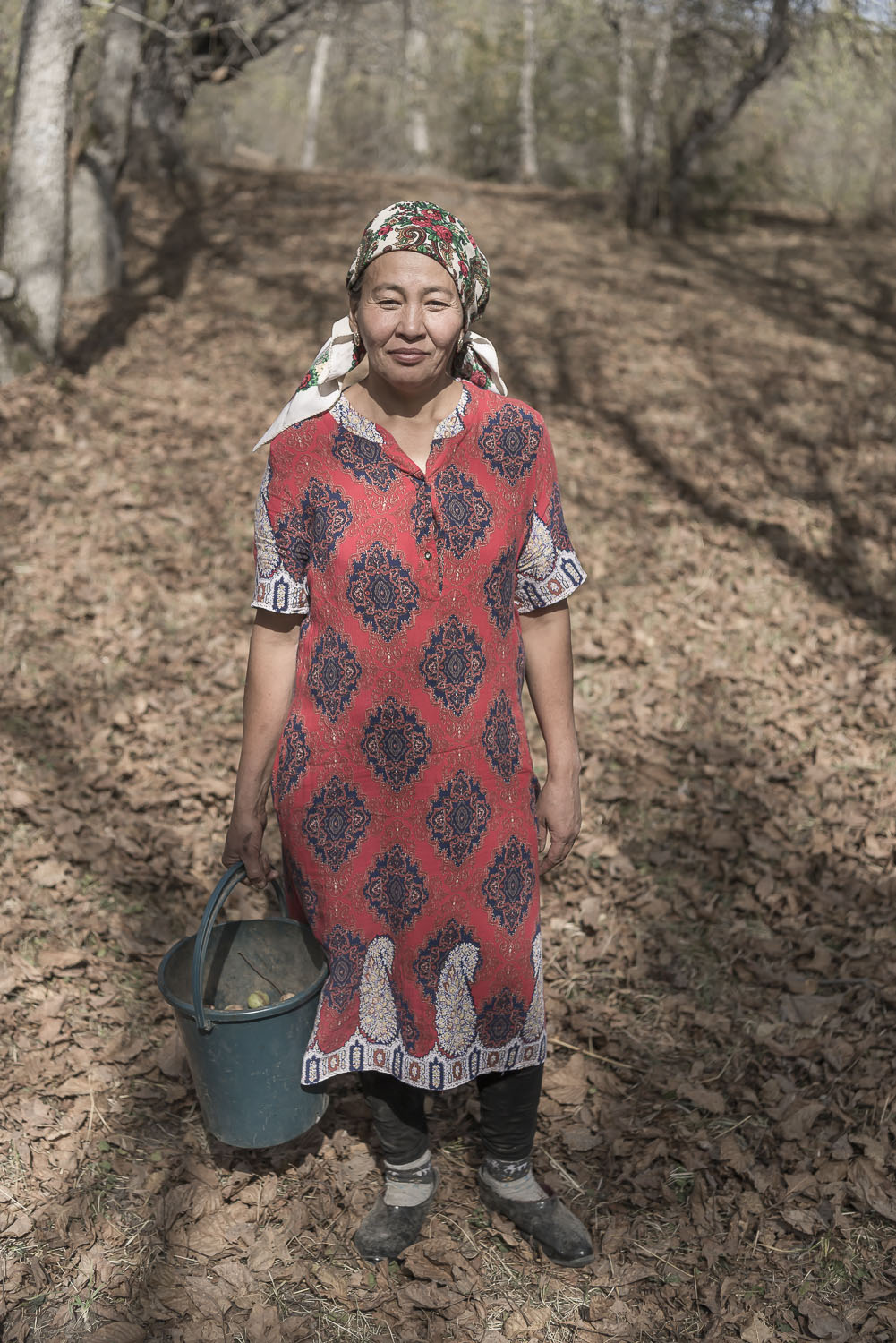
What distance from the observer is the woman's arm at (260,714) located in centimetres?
245

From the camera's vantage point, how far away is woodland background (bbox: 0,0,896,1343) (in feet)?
9.75

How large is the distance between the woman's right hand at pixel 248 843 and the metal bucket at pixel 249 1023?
0.06m

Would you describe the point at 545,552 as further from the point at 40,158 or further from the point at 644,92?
the point at 644,92

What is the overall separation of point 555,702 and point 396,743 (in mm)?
429

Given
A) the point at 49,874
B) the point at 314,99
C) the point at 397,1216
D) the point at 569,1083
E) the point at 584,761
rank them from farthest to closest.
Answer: the point at 314,99, the point at 584,761, the point at 49,874, the point at 569,1083, the point at 397,1216

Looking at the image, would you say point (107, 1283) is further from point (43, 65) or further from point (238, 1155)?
point (43, 65)

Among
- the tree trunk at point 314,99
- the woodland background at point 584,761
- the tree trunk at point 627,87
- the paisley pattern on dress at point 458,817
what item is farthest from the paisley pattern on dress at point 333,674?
the tree trunk at point 314,99

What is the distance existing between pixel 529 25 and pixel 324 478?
891 inches

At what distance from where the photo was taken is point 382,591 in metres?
2.29

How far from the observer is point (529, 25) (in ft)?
69.4

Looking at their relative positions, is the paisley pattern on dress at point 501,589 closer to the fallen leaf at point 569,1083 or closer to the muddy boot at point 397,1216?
the muddy boot at point 397,1216

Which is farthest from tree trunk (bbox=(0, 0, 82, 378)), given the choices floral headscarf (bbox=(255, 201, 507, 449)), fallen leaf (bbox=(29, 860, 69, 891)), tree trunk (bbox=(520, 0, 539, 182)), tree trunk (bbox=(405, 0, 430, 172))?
tree trunk (bbox=(520, 0, 539, 182))

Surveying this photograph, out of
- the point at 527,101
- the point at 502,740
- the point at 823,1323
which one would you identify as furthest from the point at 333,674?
the point at 527,101

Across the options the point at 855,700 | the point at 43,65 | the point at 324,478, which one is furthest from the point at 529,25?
the point at 324,478
